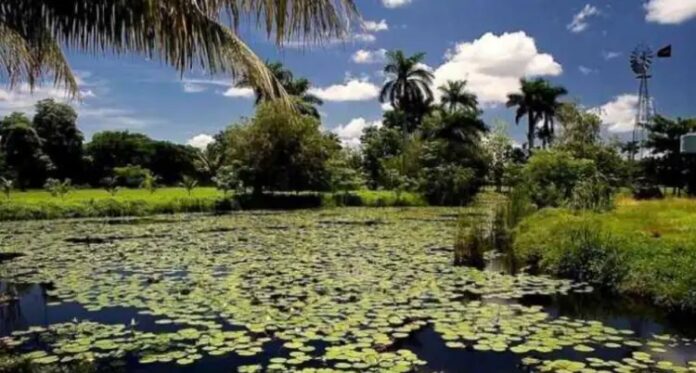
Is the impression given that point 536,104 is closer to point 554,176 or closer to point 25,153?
point 554,176

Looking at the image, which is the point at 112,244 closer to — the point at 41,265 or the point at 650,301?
the point at 41,265

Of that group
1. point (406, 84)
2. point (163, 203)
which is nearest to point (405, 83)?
point (406, 84)

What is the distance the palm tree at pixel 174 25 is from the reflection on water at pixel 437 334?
247cm

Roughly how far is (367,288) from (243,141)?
19.8 m

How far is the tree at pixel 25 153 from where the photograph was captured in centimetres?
3719

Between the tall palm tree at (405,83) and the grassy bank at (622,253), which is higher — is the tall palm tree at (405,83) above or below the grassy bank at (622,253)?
above

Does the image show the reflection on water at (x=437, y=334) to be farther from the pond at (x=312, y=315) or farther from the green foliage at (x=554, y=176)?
the green foliage at (x=554, y=176)

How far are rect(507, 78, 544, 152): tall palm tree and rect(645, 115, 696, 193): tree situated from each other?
1014 centimetres

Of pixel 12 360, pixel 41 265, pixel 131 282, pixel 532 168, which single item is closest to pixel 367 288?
pixel 131 282

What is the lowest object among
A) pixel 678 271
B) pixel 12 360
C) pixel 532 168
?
pixel 12 360

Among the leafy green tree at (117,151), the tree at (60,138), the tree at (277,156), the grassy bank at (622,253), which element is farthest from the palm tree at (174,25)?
the leafy green tree at (117,151)

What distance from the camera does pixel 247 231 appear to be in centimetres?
1606

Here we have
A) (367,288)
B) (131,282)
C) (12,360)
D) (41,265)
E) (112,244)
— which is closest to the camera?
(12,360)

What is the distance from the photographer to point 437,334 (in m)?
6.01
